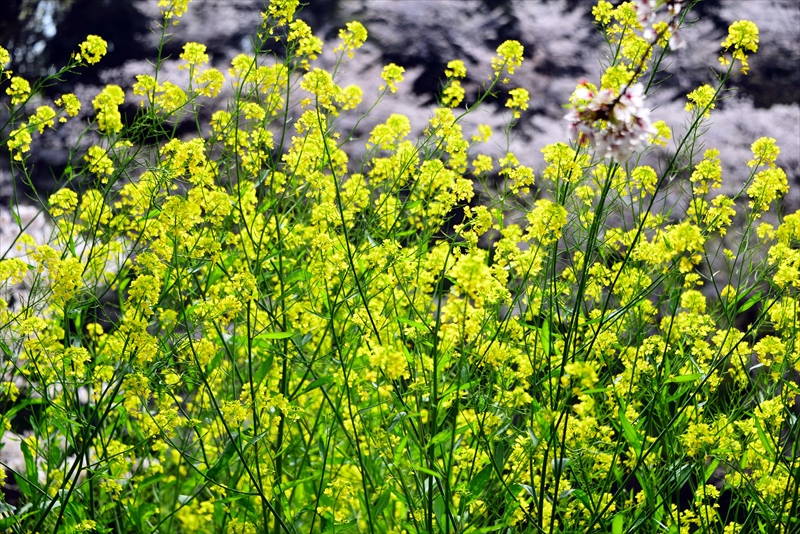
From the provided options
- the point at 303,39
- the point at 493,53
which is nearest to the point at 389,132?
the point at 303,39

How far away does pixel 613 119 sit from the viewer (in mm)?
1551

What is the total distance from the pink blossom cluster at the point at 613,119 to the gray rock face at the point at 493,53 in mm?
3889

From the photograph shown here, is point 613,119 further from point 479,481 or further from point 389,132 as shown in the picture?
point 389,132

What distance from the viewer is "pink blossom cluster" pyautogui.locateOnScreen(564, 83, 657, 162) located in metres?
1.54

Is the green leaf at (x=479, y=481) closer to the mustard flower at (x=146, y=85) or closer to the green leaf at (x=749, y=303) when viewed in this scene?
the green leaf at (x=749, y=303)

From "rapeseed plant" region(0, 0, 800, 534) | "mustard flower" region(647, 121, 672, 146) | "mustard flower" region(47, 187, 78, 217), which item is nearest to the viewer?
"mustard flower" region(647, 121, 672, 146)

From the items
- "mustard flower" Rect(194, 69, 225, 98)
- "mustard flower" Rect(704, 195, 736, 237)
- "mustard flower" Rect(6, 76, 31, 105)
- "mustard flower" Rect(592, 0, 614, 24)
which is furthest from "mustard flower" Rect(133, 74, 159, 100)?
"mustard flower" Rect(704, 195, 736, 237)

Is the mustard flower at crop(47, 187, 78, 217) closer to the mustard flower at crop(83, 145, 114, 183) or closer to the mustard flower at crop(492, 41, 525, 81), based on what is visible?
the mustard flower at crop(83, 145, 114, 183)

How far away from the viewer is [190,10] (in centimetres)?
659

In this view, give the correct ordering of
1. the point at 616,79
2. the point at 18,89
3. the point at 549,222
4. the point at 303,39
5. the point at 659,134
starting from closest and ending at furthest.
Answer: the point at 616,79, the point at 549,222, the point at 659,134, the point at 303,39, the point at 18,89

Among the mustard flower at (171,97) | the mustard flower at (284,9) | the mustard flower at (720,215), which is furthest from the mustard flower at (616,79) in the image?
the mustard flower at (171,97)

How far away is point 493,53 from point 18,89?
13.2ft

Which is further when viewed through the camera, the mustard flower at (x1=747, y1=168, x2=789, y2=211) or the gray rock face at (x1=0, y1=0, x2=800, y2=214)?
the gray rock face at (x1=0, y1=0, x2=800, y2=214)

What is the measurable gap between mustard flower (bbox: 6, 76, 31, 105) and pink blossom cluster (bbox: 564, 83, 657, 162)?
89.2 inches
